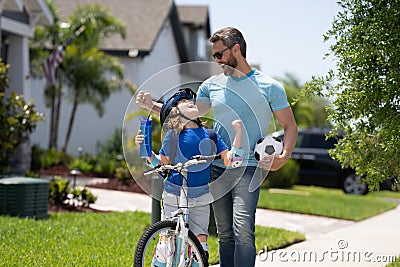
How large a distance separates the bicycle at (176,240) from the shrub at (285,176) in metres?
14.5

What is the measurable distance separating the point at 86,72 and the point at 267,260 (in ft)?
47.6

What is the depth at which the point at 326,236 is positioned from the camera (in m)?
10.7

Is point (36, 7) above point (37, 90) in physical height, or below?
above

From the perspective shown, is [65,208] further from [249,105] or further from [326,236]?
[249,105]

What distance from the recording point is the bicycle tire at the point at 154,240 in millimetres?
5234

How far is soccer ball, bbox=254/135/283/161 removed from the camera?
211 inches

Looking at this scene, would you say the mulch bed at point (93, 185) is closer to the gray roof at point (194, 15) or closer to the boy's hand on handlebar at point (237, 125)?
the boy's hand on handlebar at point (237, 125)

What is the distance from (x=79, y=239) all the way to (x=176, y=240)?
3333 millimetres

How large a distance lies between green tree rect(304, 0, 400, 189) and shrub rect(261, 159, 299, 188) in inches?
491

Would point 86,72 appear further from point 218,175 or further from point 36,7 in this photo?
point 218,175

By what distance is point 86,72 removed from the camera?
2162cm

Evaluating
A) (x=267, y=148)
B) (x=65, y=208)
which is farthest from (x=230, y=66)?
(x=65, y=208)

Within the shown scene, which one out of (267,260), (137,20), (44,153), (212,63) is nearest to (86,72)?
(44,153)

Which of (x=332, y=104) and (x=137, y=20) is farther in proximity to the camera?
(x=137, y=20)
